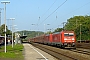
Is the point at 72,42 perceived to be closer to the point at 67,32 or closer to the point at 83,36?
the point at 67,32

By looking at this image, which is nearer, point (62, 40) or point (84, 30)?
point (62, 40)

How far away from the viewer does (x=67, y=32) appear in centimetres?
4172

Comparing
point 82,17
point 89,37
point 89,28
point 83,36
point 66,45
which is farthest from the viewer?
point 82,17

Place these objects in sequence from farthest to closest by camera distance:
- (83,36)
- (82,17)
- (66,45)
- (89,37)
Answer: (82,17) < (83,36) < (89,37) < (66,45)

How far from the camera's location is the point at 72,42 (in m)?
41.3

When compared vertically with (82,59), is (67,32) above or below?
above

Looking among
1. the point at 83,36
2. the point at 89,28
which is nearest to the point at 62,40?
the point at 83,36

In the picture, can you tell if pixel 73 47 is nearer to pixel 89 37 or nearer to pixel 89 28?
pixel 89 37

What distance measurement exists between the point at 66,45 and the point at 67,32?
2.26 metres

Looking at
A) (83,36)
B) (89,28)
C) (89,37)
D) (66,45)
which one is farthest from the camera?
(89,28)

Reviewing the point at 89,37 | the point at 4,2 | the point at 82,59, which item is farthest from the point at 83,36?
the point at 82,59

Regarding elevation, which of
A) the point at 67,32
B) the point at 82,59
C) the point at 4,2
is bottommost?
the point at 82,59

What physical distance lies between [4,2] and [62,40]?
1245 centimetres

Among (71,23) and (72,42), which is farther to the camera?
(71,23)
